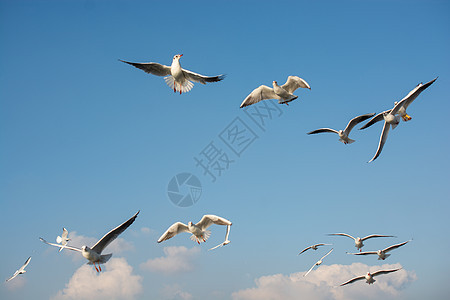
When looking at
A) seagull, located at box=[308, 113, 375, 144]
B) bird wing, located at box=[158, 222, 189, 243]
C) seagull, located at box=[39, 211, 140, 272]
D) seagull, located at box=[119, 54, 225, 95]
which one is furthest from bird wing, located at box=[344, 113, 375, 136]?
seagull, located at box=[39, 211, 140, 272]

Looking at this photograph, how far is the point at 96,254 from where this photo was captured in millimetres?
20062

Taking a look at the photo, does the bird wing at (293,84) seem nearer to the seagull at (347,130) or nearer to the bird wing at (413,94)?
the seagull at (347,130)

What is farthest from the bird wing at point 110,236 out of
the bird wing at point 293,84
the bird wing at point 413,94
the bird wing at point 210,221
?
the bird wing at point 413,94

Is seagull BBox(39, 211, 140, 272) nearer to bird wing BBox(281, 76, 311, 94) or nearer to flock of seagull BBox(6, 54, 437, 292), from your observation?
flock of seagull BBox(6, 54, 437, 292)

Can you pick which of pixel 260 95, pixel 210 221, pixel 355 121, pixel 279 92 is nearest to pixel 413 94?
pixel 355 121

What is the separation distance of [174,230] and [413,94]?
1497 cm

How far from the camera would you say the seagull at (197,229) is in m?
23.6

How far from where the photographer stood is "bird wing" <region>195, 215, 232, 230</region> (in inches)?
910

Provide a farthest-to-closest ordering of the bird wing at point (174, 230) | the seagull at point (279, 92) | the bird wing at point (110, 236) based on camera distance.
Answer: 1. the seagull at point (279, 92)
2. the bird wing at point (174, 230)
3. the bird wing at point (110, 236)

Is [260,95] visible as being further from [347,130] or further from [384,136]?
[384,136]

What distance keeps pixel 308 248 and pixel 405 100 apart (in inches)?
593

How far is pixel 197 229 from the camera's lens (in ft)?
79.0

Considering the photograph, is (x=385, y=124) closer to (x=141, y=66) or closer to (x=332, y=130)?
(x=332, y=130)

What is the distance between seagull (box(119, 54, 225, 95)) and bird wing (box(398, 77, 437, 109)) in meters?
9.99
